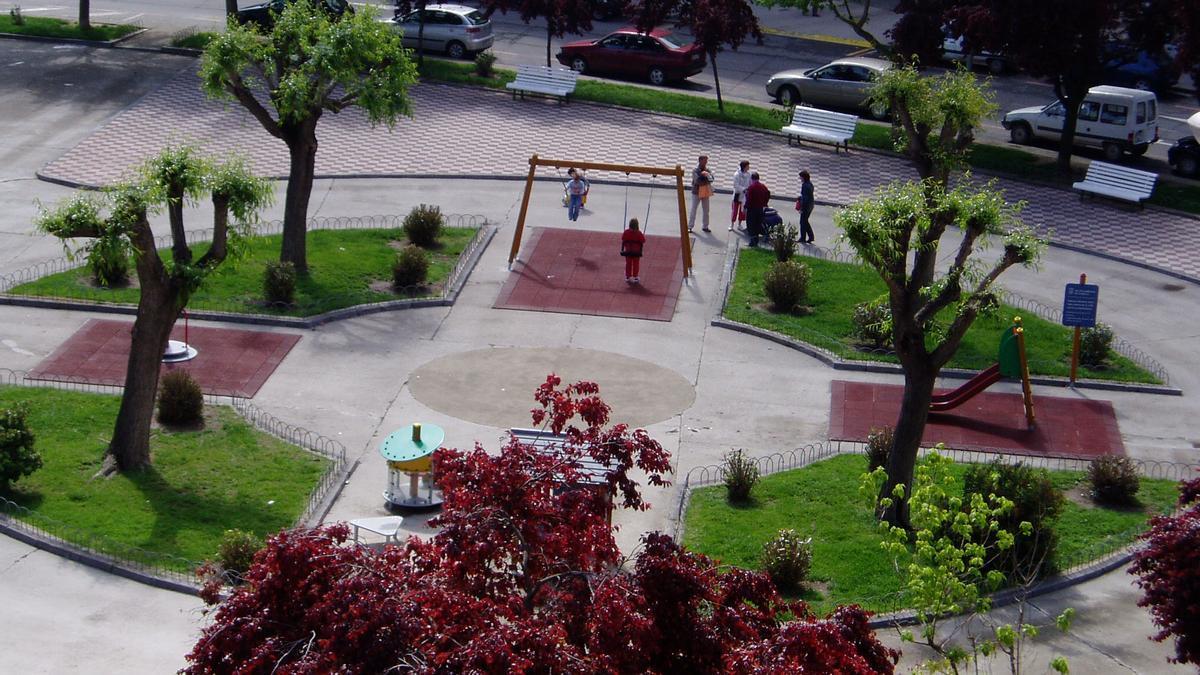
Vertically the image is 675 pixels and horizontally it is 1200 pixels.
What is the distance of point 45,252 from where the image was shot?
2550cm

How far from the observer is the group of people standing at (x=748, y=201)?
2778 cm

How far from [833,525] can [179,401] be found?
28.9 ft

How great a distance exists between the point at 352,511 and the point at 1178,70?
2222 centimetres

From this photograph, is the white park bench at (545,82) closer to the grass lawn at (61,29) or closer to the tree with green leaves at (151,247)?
the grass lawn at (61,29)

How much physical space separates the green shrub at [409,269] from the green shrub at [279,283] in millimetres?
1844

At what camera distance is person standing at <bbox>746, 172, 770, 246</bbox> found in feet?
90.9

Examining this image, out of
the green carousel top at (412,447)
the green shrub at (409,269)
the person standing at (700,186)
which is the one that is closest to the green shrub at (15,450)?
the green carousel top at (412,447)

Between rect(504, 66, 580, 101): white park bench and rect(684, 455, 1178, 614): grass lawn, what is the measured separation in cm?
1939

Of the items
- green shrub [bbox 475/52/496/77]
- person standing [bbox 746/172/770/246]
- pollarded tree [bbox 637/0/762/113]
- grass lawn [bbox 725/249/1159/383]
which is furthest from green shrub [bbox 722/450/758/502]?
green shrub [bbox 475/52/496/77]

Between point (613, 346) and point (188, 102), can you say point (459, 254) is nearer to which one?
point (613, 346)

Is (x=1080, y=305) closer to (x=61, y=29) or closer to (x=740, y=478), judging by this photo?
(x=740, y=478)

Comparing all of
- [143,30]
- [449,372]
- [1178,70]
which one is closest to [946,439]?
[449,372]

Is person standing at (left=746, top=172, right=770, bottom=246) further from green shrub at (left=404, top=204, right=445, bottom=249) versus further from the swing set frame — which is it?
green shrub at (left=404, top=204, right=445, bottom=249)

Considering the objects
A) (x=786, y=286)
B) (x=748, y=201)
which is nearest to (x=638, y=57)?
(x=748, y=201)
